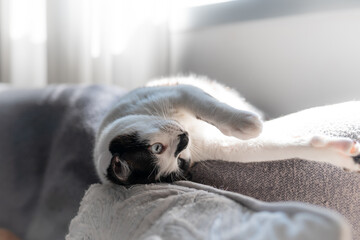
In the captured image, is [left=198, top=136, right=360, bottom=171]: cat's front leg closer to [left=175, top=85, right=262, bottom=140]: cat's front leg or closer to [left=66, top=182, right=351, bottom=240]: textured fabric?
[left=175, top=85, right=262, bottom=140]: cat's front leg

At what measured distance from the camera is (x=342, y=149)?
0.79 metres

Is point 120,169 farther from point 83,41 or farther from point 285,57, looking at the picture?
point 83,41

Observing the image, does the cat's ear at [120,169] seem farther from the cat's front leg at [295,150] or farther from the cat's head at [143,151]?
the cat's front leg at [295,150]

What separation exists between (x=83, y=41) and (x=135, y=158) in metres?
1.19

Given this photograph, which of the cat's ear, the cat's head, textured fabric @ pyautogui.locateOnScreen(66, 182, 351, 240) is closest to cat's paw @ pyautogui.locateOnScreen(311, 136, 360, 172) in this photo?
textured fabric @ pyautogui.locateOnScreen(66, 182, 351, 240)

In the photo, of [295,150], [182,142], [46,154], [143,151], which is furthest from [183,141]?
[46,154]

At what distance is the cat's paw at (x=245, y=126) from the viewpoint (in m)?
0.86

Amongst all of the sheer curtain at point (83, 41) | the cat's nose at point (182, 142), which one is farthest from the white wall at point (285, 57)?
the cat's nose at point (182, 142)

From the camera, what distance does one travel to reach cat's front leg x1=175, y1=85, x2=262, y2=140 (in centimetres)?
86

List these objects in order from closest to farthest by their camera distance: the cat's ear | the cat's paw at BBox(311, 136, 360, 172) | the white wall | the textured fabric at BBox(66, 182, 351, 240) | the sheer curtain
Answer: the textured fabric at BBox(66, 182, 351, 240) < the cat's paw at BBox(311, 136, 360, 172) < the cat's ear < the white wall < the sheer curtain

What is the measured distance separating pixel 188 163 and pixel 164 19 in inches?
38.0

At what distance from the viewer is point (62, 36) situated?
2.01m

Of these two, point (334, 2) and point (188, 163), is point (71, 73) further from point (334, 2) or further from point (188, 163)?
point (334, 2)

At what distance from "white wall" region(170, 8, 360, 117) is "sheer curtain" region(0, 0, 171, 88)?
183 millimetres
